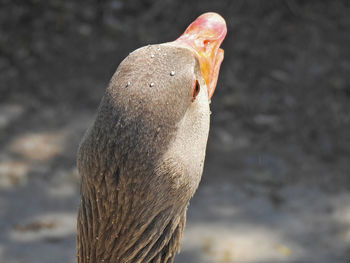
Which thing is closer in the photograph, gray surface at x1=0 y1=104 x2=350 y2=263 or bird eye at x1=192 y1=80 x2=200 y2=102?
bird eye at x1=192 y1=80 x2=200 y2=102

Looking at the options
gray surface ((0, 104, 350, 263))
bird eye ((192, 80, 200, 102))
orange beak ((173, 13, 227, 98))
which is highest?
gray surface ((0, 104, 350, 263))

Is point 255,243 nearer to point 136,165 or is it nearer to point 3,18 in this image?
point 136,165

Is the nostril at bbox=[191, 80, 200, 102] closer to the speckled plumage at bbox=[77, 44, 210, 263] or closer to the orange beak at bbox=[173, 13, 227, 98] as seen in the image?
the speckled plumage at bbox=[77, 44, 210, 263]

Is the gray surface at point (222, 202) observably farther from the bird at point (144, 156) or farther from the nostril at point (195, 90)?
the nostril at point (195, 90)

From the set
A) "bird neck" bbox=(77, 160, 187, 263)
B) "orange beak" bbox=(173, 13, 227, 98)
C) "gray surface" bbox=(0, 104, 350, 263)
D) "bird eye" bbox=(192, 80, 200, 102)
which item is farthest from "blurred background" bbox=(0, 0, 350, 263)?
"bird eye" bbox=(192, 80, 200, 102)

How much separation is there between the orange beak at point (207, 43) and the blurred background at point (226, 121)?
228 centimetres

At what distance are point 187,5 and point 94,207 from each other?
4.88 meters

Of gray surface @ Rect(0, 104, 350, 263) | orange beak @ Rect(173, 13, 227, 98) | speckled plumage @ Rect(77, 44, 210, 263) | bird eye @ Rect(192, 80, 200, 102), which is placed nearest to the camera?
speckled plumage @ Rect(77, 44, 210, 263)

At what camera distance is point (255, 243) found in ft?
15.0

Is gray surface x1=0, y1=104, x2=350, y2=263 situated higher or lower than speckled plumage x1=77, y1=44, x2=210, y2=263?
higher

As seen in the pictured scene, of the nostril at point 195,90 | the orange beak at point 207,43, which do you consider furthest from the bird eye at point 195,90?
the orange beak at point 207,43

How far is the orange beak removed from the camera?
8.27 feet

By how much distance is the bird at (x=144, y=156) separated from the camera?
6.76ft

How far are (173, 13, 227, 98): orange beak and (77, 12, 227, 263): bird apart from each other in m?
0.03
